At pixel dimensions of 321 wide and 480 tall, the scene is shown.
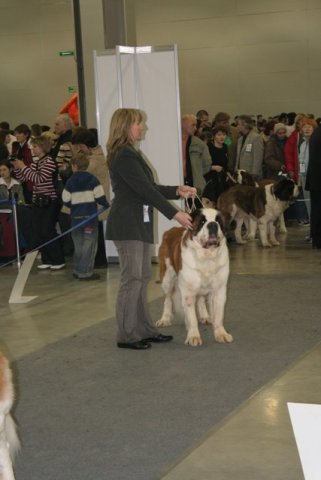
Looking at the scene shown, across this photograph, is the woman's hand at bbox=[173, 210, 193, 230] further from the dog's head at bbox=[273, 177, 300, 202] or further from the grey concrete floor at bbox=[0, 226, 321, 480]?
the dog's head at bbox=[273, 177, 300, 202]

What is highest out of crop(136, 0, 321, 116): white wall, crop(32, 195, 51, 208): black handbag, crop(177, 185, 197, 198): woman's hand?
crop(136, 0, 321, 116): white wall

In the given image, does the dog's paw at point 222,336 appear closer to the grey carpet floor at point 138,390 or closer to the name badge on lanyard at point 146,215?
the grey carpet floor at point 138,390

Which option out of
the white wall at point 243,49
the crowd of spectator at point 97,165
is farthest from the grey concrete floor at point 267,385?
the white wall at point 243,49

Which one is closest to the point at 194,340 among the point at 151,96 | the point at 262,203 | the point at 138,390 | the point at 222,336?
the point at 222,336

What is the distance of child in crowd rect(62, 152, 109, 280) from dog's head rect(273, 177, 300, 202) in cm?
293

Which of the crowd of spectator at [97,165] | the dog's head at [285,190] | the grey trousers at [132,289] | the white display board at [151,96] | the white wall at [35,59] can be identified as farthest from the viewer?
the white wall at [35,59]

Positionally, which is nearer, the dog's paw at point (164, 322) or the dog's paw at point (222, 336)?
the dog's paw at point (222, 336)

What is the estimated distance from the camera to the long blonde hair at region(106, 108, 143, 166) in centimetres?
569

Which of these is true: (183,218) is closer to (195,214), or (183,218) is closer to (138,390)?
(195,214)

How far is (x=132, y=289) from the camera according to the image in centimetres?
582

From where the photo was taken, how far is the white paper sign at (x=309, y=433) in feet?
5.81

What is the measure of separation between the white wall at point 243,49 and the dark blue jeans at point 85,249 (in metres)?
11.5

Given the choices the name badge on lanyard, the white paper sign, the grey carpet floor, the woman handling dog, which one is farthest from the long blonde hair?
the white paper sign

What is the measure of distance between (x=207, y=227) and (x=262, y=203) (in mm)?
5411
